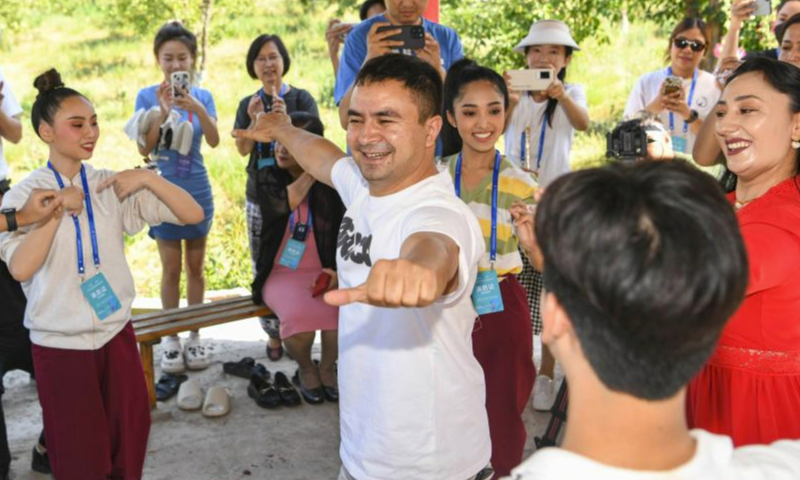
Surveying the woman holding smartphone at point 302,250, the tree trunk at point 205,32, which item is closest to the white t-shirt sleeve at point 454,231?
the woman holding smartphone at point 302,250

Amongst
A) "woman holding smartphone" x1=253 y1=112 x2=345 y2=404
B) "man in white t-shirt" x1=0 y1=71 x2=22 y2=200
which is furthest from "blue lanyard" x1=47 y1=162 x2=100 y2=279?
"man in white t-shirt" x1=0 y1=71 x2=22 y2=200

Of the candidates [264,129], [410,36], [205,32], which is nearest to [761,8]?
[410,36]

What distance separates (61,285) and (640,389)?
2.45 meters

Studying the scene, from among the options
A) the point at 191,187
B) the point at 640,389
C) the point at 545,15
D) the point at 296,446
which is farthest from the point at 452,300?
the point at 545,15

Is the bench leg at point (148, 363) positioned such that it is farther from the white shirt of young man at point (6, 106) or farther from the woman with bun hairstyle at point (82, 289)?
the white shirt of young man at point (6, 106)

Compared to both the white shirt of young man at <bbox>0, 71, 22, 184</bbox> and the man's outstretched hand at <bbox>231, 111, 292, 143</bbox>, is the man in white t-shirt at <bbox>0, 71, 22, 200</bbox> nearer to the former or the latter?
the white shirt of young man at <bbox>0, 71, 22, 184</bbox>

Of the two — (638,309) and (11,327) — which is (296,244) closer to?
(11,327)

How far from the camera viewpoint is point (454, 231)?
76.9 inches

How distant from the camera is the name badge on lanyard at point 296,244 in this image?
14.0 feet

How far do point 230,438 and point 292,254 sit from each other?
0.95 metres

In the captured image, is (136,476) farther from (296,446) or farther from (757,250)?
(757,250)

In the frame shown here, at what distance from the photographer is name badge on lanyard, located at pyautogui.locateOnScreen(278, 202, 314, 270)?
14.0 feet

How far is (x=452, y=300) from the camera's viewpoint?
Result: 1.99 m

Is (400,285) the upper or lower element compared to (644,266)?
lower
